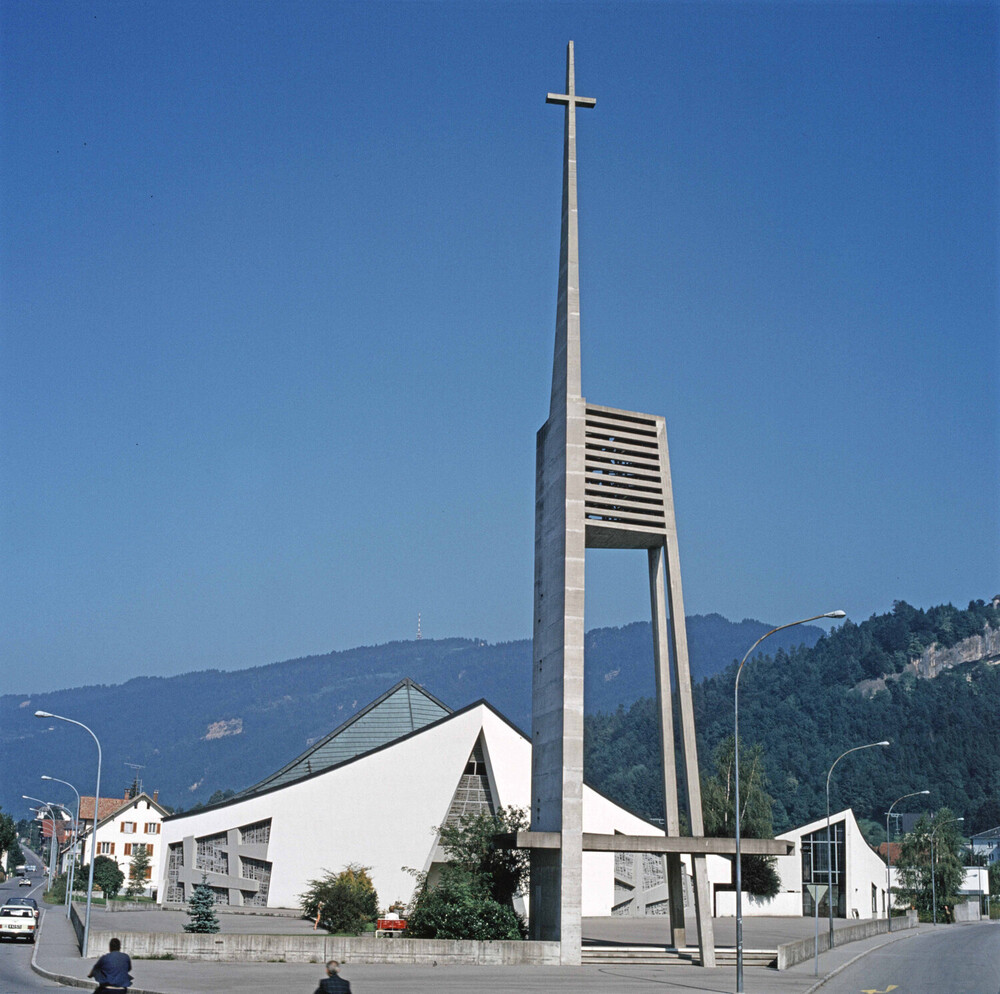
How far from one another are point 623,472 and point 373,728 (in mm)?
38308

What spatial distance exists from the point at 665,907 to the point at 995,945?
21.5 meters

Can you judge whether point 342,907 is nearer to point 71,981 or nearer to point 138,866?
point 71,981

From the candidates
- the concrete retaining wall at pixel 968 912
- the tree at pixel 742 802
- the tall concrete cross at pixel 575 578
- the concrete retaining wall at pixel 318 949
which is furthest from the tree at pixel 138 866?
the tall concrete cross at pixel 575 578

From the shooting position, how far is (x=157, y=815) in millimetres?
115625

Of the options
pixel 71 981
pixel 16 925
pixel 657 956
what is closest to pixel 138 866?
pixel 16 925

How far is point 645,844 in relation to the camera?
108ft

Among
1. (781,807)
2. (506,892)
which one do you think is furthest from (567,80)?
(781,807)

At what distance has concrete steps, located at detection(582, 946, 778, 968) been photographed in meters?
32.3

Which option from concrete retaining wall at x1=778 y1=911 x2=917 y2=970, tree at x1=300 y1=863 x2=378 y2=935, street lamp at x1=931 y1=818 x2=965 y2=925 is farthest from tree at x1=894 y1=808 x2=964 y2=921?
tree at x1=300 y1=863 x2=378 y2=935

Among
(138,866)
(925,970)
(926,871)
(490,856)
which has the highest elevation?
(490,856)

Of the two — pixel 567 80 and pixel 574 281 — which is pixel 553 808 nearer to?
pixel 574 281

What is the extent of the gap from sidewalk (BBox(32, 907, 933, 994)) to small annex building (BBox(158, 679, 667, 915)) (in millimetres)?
24040

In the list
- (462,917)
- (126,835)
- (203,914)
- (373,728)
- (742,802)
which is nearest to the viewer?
(462,917)

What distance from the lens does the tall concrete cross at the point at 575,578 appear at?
106 feet
